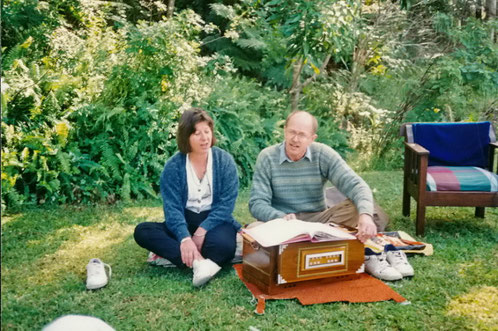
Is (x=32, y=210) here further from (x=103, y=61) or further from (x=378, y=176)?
(x=378, y=176)

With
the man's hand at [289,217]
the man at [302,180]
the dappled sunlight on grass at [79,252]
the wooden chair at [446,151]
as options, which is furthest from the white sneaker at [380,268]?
the dappled sunlight on grass at [79,252]

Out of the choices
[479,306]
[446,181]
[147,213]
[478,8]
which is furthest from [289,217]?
[478,8]

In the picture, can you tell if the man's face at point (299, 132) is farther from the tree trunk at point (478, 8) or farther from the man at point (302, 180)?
the tree trunk at point (478, 8)

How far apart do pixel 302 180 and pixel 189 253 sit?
Result: 0.98 m

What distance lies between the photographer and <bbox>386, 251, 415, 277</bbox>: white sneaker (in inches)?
123

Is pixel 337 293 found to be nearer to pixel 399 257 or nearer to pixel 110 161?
pixel 399 257

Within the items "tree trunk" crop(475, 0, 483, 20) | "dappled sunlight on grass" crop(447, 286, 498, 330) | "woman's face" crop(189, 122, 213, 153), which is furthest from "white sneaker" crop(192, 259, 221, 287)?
"tree trunk" crop(475, 0, 483, 20)

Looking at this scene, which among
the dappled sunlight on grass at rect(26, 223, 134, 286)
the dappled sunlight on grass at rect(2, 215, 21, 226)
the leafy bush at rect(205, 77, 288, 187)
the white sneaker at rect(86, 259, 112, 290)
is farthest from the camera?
the leafy bush at rect(205, 77, 288, 187)

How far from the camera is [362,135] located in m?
8.27

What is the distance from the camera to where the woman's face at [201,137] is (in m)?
3.26

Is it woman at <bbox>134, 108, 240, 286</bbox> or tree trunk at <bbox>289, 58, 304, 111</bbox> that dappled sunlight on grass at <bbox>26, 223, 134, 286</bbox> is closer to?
woman at <bbox>134, 108, 240, 286</bbox>

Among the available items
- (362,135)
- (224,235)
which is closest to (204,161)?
(224,235)

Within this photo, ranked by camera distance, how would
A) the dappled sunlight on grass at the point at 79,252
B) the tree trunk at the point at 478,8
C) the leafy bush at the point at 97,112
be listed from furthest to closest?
the tree trunk at the point at 478,8 < the leafy bush at the point at 97,112 < the dappled sunlight on grass at the point at 79,252

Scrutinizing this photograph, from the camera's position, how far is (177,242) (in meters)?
3.20
